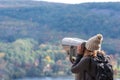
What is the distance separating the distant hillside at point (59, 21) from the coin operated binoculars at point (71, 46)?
5174 centimetres

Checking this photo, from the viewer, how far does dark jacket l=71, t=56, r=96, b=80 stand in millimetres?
3883

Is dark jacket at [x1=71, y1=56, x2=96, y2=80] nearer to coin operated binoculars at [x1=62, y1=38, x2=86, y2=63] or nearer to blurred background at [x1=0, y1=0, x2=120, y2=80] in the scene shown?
coin operated binoculars at [x1=62, y1=38, x2=86, y2=63]

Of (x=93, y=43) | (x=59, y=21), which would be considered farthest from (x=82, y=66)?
(x=59, y=21)

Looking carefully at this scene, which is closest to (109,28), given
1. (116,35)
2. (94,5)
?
(116,35)

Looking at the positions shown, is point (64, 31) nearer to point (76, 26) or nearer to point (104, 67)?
point (76, 26)

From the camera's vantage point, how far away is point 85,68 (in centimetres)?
389

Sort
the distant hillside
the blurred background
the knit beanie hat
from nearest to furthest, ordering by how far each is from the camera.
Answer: the knit beanie hat < the blurred background < the distant hillside

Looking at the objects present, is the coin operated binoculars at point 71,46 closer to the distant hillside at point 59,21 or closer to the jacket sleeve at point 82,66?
the jacket sleeve at point 82,66

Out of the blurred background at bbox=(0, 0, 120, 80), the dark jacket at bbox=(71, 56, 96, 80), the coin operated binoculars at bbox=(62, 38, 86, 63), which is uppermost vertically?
the coin operated binoculars at bbox=(62, 38, 86, 63)

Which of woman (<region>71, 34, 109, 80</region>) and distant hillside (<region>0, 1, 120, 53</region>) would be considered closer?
woman (<region>71, 34, 109, 80</region>)

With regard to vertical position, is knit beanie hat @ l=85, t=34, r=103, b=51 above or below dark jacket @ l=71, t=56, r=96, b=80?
above

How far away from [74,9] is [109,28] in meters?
20.9

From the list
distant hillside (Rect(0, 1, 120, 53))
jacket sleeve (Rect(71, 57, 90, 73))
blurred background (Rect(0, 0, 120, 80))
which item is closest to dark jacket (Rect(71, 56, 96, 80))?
jacket sleeve (Rect(71, 57, 90, 73))

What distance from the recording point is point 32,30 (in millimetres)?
83188
